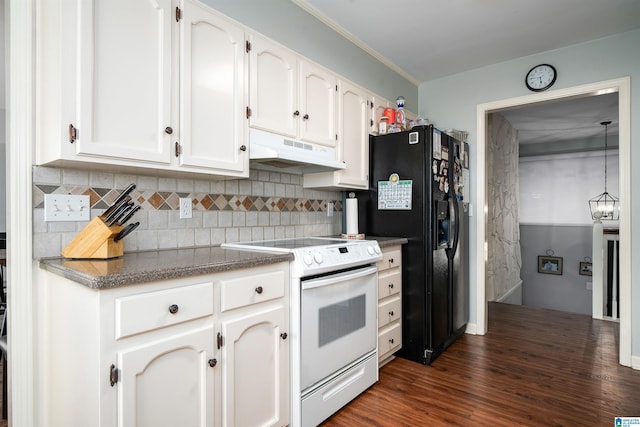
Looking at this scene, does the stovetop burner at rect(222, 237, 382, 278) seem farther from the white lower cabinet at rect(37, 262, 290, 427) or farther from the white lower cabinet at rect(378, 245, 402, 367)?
the white lower cabinet at rect(378, 245, 402, 367)

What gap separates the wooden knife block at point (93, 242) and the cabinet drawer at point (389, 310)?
1708mm

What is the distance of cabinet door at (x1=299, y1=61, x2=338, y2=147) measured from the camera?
228cm

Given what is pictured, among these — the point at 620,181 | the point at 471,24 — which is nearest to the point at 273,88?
the point at 471,24

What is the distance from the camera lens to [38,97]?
1.40 metres

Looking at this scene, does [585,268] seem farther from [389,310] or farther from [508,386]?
[389,310]

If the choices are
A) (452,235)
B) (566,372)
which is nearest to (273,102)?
(452,235)

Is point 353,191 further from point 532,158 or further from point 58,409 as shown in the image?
point 532,158

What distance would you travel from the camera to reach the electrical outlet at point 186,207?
1906mm

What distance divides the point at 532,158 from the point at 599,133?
1107 mm

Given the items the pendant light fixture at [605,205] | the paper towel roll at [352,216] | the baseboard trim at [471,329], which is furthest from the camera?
the pendant light fixture at [605,205]

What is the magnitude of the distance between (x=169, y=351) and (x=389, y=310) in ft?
5.49

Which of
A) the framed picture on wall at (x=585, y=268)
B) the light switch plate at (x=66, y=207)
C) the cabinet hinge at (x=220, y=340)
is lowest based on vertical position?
the framed picture on wall at (x=585, y=268)

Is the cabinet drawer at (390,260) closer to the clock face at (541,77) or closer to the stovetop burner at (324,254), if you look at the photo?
the stovetop burner at (324,254)

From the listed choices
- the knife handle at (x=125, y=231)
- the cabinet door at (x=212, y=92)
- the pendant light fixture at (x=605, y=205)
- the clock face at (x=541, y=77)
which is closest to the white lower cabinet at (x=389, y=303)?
the cabinet door at (x=212, y=92)
